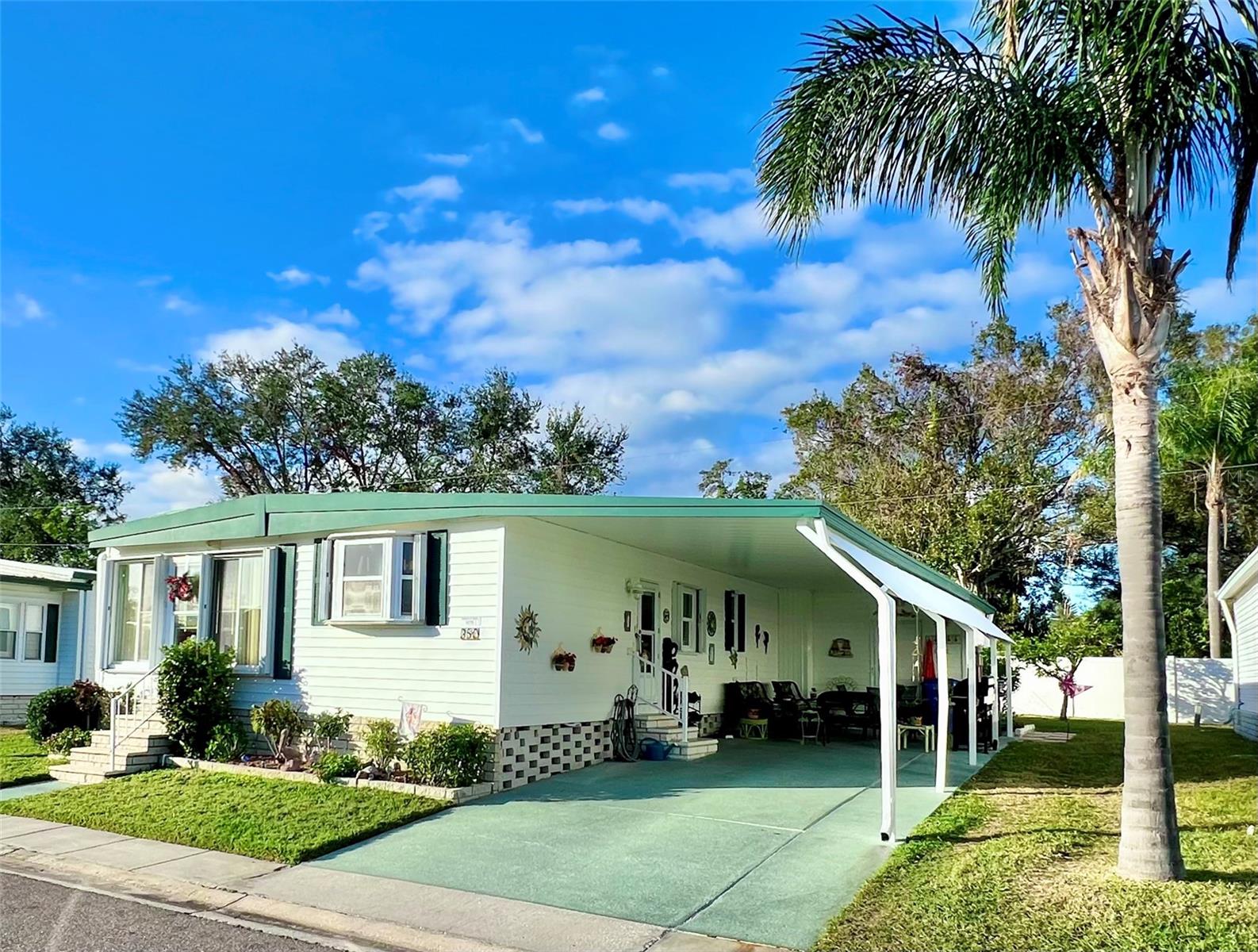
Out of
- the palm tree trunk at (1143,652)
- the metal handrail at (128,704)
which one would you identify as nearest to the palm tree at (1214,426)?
the palm tree trunk at (1143,652)

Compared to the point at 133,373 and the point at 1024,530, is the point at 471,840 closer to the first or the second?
the point at 1024,530

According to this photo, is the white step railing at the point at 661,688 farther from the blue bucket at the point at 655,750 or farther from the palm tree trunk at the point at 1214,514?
the palm tree trunk at the point at 1214,514

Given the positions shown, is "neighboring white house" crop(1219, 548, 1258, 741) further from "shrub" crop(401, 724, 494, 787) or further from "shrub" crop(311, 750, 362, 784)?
"shrub" crop(311, 750, 362, 784)

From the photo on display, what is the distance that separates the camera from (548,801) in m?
9.58

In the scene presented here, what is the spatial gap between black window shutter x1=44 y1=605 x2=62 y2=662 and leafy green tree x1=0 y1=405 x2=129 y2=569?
38.3 feet

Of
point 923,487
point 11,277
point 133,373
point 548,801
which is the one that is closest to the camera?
→ point 548,801

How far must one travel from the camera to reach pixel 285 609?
11797mm

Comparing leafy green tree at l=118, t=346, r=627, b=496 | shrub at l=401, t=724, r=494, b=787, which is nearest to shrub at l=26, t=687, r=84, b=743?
shrub at l=401, t=724, r=494, b=787

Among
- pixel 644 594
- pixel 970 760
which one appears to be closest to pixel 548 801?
pixel 644 594

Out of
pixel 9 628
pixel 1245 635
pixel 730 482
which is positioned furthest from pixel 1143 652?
pixel 730 482

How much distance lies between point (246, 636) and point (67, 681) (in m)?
9.03

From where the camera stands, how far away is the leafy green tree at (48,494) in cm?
2983

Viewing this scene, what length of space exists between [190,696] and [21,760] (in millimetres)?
2827

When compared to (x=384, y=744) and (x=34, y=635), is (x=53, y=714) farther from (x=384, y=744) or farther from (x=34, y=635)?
(x=34, y=635)
